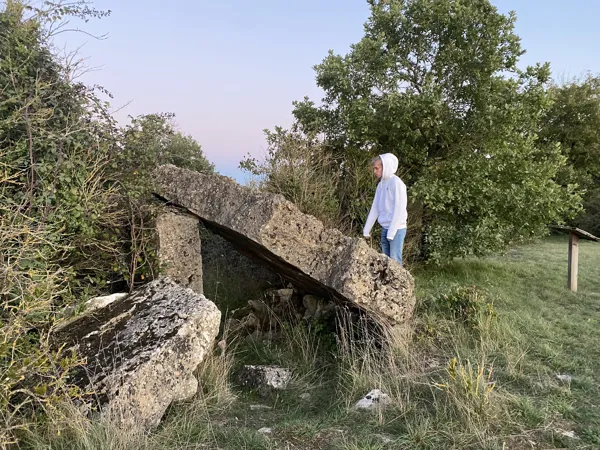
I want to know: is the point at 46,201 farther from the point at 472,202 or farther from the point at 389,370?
the point at 472,202

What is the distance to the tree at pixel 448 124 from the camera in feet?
26.3

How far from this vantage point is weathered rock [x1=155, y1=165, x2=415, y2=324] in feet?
17.1

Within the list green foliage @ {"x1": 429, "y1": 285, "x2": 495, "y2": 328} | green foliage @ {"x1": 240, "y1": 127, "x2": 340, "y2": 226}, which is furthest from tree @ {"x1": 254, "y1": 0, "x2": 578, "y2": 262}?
green foliage @ {"x1": 429, "y1": 285, "x2": 495, "y2": 328}

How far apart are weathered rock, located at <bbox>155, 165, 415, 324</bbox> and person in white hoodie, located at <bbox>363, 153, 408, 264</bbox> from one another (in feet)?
2.32

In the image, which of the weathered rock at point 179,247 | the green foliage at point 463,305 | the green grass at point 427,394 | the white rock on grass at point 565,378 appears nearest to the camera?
the green grass at point 427,394

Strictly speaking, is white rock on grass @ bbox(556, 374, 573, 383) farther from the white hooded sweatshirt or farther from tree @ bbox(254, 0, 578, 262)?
tree @ bbox(254, 0, 578, 262)

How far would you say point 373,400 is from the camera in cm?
389

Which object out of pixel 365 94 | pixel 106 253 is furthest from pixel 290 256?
pixel 365 94

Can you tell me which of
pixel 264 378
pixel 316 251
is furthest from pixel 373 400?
pixel 316 251

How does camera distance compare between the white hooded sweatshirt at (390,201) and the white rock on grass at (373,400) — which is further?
the white hooded sweatshirt at (390,201)

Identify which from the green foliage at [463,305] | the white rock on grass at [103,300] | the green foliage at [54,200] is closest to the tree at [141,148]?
the green foliage at [54,200]

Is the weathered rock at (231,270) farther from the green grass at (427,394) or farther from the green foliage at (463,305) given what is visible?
the green foliage at (463,305)

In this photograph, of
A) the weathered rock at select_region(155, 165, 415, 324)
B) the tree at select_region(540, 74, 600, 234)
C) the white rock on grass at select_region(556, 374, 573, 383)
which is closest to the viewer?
the white rock on grass at select_region(556, 374, 573, 383)

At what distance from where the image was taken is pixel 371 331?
543 centimetres
